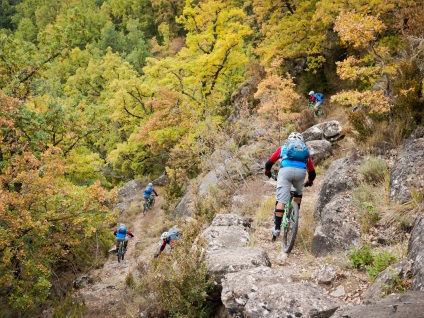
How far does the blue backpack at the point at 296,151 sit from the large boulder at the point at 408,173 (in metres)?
1.72

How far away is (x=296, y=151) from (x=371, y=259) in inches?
75.7

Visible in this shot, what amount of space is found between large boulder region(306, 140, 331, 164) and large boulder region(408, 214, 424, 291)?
7280mm

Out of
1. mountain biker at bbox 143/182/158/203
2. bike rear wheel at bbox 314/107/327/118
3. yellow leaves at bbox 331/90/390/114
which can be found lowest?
mountain biker at bbox 143/182/158/203

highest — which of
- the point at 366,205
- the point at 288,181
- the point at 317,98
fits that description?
the point at 288,181

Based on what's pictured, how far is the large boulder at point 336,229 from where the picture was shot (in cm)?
589

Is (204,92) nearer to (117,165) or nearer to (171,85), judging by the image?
(171,85)

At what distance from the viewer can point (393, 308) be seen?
3.11 metres

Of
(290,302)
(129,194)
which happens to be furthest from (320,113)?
(129,194)

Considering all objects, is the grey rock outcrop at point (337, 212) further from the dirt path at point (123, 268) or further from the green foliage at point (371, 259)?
the dirt path at point (123, 268)

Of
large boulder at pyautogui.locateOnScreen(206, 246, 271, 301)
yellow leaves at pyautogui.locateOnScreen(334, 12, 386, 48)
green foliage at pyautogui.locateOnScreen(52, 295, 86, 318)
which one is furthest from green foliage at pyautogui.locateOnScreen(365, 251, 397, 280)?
green foliage at pyautogui.locateOnScreen(52, 295, 86, 318)

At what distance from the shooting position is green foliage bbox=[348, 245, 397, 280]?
4.49m

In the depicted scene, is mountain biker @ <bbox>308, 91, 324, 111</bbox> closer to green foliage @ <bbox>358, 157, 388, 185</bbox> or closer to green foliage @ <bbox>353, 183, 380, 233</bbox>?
green foliage @ <bbox>358, 157, 388, 185</bbox>

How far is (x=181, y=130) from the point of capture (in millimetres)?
20750

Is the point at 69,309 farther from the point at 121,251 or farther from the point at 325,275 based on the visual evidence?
the point at 325,275
